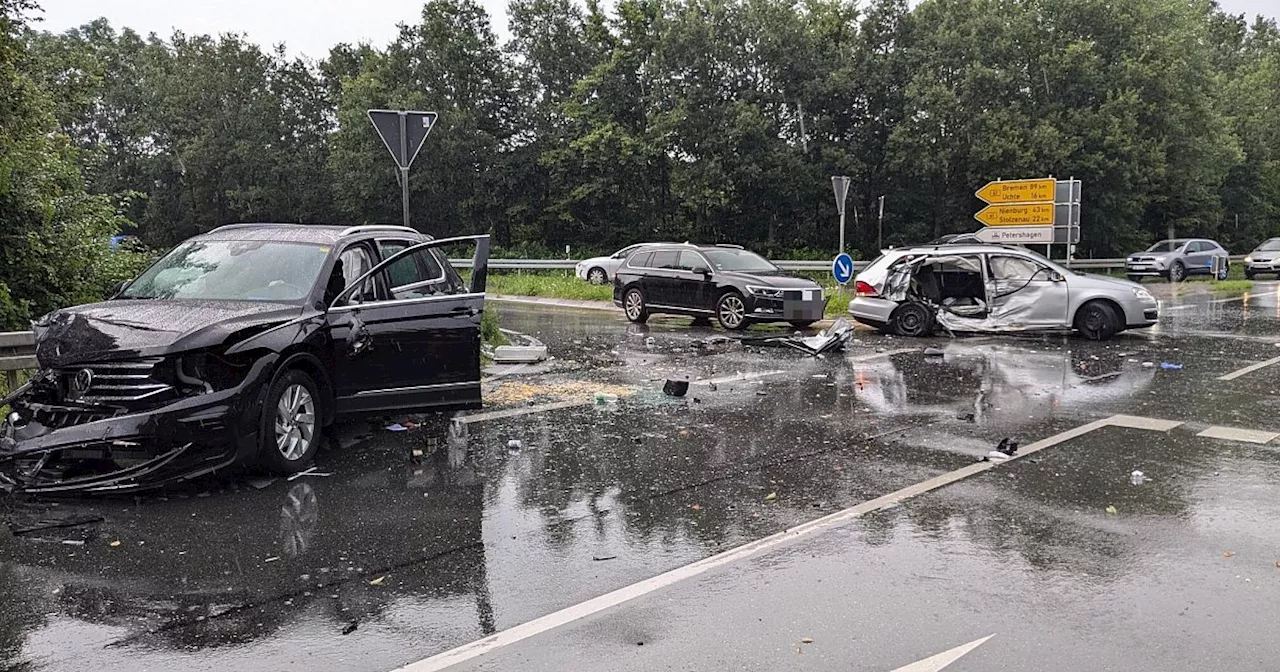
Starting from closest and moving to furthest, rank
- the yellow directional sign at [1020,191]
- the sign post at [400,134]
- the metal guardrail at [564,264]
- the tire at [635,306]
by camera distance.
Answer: the sign post at [400,134] → the tire at [635,306] → the yellow directional sign at [1020,191] → the metal guardrail at [564,264]

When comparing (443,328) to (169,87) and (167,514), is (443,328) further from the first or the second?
(169,87)

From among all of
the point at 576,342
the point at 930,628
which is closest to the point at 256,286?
the point at 930,628

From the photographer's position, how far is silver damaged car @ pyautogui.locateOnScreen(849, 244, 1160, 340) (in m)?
15.8

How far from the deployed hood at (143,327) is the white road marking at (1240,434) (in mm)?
7730

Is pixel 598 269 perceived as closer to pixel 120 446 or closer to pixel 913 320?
pixel 913 320

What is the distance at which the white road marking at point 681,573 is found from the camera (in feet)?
13.5

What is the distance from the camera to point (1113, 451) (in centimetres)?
789

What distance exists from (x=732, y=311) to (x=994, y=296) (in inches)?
173

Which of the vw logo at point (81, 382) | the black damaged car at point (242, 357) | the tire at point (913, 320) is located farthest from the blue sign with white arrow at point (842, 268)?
the vw logo at point (81, 382)

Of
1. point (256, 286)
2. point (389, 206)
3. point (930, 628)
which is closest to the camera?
point (930, 628)

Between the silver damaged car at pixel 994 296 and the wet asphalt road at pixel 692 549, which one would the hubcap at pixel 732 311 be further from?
the wet asphalt road at pixel 692 549

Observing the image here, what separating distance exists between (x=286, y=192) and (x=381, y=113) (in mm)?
43310

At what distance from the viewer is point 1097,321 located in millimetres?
15836

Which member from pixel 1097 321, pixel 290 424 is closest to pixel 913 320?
pixel 1097 321
